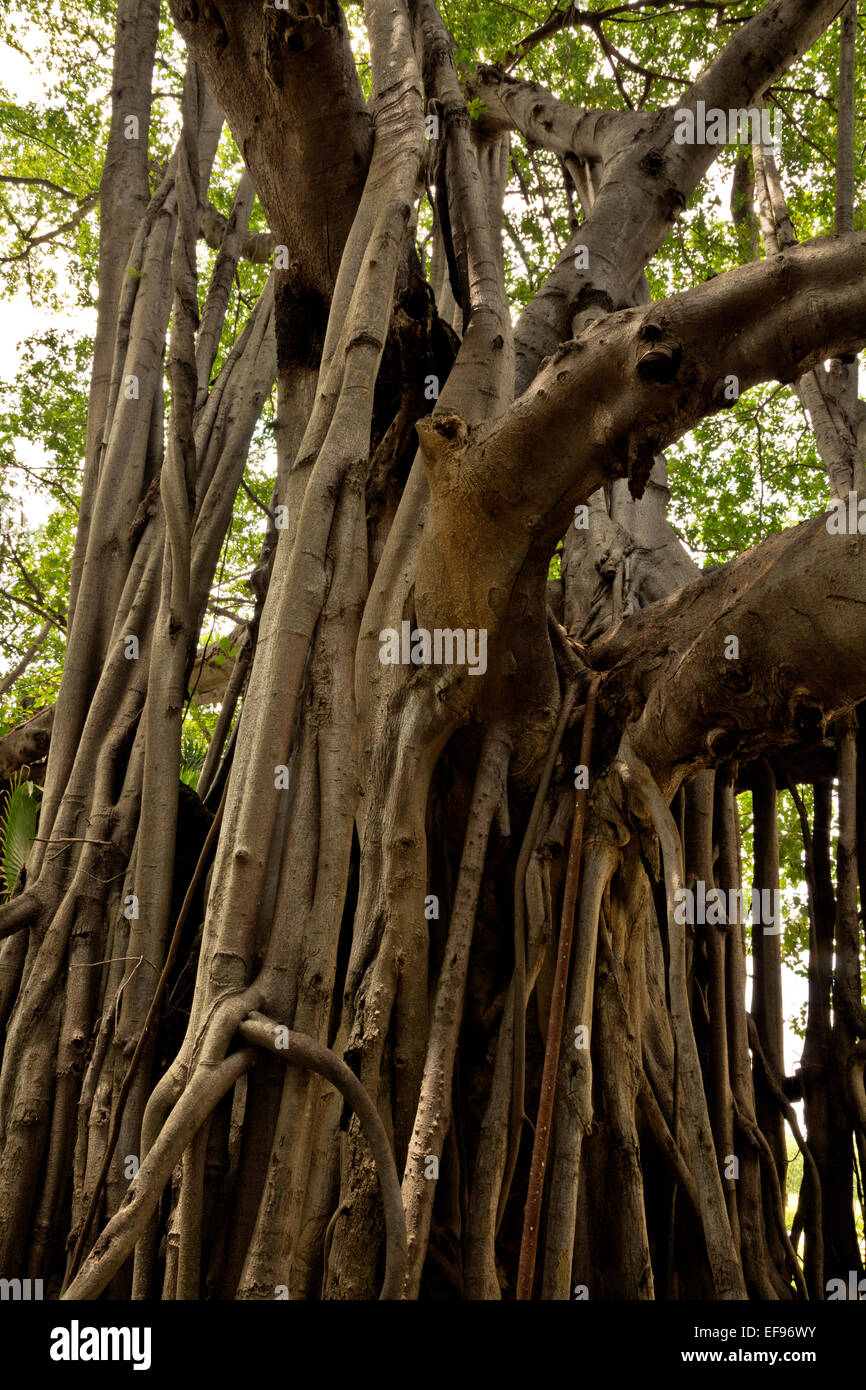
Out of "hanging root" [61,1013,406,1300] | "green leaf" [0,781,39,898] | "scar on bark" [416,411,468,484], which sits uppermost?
"scar on bark" [416,411,468,484]

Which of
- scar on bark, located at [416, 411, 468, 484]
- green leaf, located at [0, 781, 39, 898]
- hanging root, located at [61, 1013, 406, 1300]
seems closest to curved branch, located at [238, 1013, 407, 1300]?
hanging root, located at [61, 1013, 406, 1300]

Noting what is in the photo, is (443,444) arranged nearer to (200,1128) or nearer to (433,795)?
(433,795)

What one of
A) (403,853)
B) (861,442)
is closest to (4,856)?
(403,853)

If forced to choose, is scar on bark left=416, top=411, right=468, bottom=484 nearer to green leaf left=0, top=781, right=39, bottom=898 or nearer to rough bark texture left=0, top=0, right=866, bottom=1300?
rough bark texture left=0, top=0, right=866, bottom=1300

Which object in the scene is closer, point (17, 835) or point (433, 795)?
point (433, 795)

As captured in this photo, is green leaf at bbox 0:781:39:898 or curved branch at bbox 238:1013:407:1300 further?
green leaf at bbox 0:781:39:898

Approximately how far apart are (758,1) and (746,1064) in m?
5.20

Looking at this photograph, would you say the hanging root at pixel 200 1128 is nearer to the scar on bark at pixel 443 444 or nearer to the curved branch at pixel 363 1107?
the curved branch at pixel 363 1107

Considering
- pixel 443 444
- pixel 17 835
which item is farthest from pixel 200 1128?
pixel 17 835

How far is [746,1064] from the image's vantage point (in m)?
3.08

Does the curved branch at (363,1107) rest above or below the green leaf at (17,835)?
below

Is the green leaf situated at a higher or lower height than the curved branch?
higher

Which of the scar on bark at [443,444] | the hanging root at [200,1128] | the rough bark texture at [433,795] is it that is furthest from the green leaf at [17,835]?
the scar on bark at [443,444]
